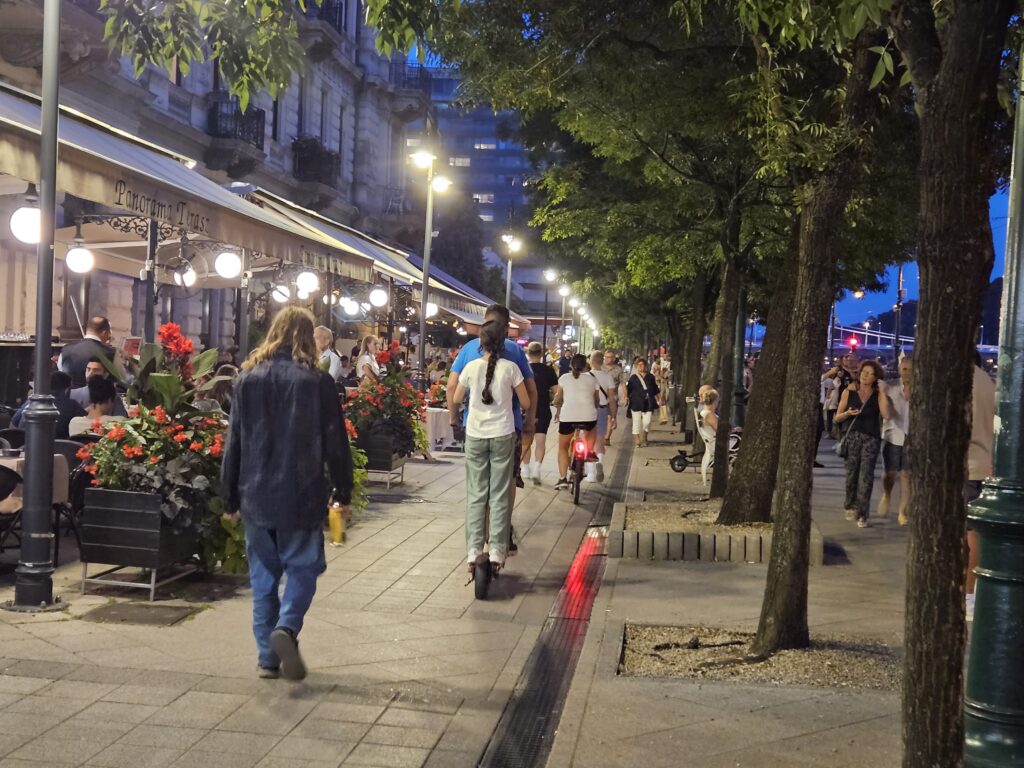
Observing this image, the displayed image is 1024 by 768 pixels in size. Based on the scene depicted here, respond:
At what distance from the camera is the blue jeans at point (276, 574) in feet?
19.2

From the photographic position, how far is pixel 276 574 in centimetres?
597

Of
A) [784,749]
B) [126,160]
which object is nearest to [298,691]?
[784,749]

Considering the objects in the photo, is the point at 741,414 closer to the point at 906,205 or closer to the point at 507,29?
the point at 906,205

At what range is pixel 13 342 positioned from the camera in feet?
48.5

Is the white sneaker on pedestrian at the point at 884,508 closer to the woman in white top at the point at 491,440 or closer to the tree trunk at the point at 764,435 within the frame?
the tree trunk at the point at 764,435

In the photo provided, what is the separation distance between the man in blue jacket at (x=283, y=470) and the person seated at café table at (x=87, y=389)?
4.29 m

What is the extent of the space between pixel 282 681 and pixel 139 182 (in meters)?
4.33

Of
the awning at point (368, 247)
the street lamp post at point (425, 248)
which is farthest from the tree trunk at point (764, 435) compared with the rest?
the street lamp post at point (425, 248)

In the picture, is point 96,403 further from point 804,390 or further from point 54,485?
point 804,390

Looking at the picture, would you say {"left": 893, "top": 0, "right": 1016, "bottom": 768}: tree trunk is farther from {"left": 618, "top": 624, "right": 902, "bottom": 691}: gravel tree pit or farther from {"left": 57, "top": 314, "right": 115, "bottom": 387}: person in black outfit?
{"left": 57, "top": 314, "right": 115, "bottom": 387}: person in black outfit

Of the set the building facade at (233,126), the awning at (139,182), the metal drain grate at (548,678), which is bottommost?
the metal drain grate at (548,678)

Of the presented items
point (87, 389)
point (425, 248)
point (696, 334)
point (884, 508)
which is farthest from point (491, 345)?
point (696, 334)

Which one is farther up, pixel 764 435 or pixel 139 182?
pixel 139 182

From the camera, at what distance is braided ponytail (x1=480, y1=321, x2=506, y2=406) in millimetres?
8530
